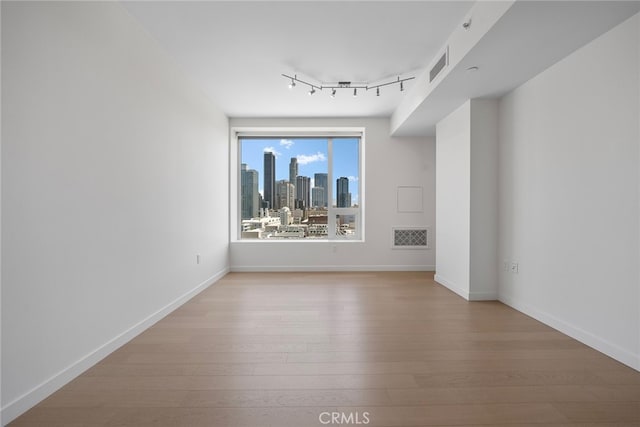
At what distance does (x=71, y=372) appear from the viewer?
69.5 inches

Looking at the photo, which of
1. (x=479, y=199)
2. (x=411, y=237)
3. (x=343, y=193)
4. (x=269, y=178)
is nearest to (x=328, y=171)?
(x=343, y=193)

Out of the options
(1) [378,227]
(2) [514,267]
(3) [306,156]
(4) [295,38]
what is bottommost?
(2) [514,267]

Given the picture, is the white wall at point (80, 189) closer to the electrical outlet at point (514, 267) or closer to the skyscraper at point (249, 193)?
the skyscraper at point (249, 193)

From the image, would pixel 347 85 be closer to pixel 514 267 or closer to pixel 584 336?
pixel 514 267

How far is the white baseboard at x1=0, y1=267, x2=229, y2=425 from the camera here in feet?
4.71

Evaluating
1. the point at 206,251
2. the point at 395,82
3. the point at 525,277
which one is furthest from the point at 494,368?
the point at 206,251

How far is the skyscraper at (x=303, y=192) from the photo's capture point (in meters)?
5.48

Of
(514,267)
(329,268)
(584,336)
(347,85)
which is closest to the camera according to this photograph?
(584,336)

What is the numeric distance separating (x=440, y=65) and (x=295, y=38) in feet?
4.69

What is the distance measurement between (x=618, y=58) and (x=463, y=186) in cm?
173

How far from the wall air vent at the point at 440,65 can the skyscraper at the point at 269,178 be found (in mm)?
3181

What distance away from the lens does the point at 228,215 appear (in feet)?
16.2

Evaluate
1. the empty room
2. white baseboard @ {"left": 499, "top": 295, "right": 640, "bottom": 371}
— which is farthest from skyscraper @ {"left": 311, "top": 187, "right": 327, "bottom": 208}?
white baseboard @ {"left": 499, "top": 295, "right": 640, "bottom": 371}

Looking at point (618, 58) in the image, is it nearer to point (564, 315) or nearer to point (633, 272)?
point (633, 272)
